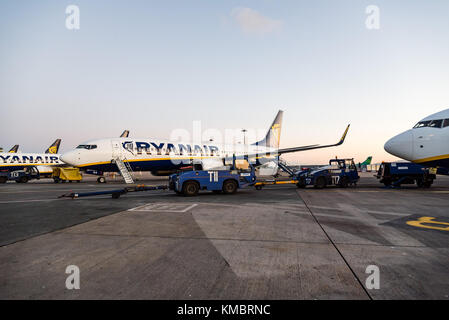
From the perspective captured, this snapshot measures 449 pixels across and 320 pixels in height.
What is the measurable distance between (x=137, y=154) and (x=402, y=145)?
22.7 m

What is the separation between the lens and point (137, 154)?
2517 cm

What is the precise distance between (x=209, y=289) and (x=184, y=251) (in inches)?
65.6

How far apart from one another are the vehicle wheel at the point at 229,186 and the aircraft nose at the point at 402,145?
1019cm

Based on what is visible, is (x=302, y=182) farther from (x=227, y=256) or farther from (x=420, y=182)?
(x=227, y=256)

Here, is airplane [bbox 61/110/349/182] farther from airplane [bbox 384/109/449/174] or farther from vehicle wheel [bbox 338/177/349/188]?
airplane [bbox 384/109/449/174]

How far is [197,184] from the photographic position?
45.2 ft

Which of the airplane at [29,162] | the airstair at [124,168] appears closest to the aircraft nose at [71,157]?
the airstair at [124,168]

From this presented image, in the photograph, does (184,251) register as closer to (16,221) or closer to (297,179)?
(16,221)

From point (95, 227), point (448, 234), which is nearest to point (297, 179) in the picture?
point (448, 234)

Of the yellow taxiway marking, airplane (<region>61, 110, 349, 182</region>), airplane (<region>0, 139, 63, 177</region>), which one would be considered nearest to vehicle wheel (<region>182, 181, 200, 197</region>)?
airplane (<region>61, 110, 349, 182</region>)

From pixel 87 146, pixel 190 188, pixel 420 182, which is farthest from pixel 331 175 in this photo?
pixel 87 146

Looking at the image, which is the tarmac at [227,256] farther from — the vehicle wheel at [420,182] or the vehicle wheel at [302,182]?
the vehicle wheel at [420,182]

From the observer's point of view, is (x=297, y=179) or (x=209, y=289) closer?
(x=209, y=289)

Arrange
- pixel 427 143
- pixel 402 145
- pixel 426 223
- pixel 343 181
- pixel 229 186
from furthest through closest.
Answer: pixel 343 181
pixel 402 145
pixel 229 186
pixel 427 143
pixel 426 223
